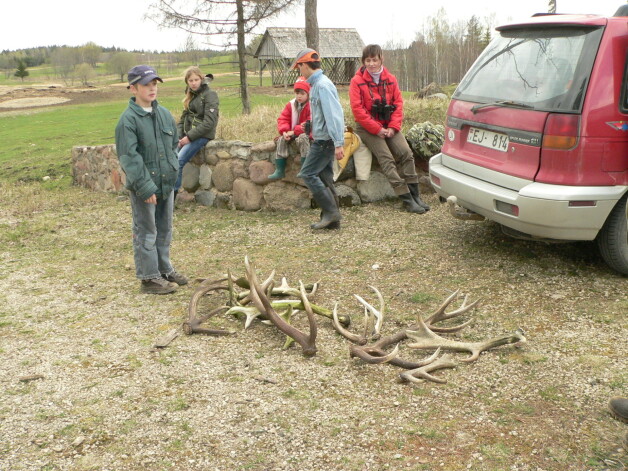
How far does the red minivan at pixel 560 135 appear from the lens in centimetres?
469

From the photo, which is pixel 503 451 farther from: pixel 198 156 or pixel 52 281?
pixel 198 156

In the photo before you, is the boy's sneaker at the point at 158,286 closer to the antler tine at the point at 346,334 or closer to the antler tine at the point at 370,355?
the antler tine at the point at 346,334

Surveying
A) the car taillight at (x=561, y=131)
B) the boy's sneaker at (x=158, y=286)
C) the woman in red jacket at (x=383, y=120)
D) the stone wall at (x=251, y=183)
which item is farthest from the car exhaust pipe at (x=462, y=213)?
the boy's sneaker at (x=158, y=286)

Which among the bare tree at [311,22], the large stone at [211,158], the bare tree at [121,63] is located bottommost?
the large stone at [211,158]

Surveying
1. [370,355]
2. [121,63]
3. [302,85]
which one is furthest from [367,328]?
[121,63]

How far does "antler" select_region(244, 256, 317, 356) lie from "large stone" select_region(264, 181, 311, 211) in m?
3.83

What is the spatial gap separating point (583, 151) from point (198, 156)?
17.7 ft

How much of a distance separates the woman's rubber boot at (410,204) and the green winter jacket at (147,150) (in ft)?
10.6

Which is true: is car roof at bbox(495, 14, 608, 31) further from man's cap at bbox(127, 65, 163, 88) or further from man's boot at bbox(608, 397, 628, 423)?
man's cap at bbox(127, 65, 163, 88)

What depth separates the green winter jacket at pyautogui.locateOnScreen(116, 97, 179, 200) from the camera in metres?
5.06

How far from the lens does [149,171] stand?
17.1 feet

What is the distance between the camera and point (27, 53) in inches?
3907

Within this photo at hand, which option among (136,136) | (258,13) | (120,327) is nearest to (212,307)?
(120,327)

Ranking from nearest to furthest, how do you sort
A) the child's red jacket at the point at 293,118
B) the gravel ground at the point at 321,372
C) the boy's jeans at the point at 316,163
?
1. the gravel ground at the point at 321,372
2. the boy's jeans at the point at 316,163
3. the child's red jacket at the point at 293,118
